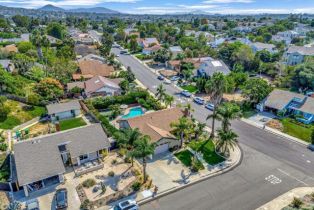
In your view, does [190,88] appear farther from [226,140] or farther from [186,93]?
[226,140]

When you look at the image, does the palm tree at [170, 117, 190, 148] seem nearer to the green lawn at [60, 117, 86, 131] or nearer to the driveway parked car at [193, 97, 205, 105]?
the green lawn at [60, 117, 86, 131]

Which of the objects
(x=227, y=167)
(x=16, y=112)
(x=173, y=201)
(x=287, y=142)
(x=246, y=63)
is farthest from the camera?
(x=246, y=63)

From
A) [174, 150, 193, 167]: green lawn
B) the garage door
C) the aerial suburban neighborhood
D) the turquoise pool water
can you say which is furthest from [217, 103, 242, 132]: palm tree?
the turquoise pool water

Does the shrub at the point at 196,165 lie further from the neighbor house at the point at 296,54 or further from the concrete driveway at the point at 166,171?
the neighbor house at the point at 296,54

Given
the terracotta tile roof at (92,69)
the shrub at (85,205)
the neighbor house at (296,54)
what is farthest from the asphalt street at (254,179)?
Result: the neighbor house at (296,54)

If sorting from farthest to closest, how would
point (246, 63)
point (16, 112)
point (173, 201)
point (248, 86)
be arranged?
1. point (246, 63)
2. point (248, 86)
3. point (16, 112)
4. point (173, 201)

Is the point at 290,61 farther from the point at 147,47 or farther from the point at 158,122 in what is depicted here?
the point at 158,122

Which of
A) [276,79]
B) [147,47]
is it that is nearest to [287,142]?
[276,79]

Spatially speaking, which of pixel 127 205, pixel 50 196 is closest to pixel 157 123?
pixel 127 205
